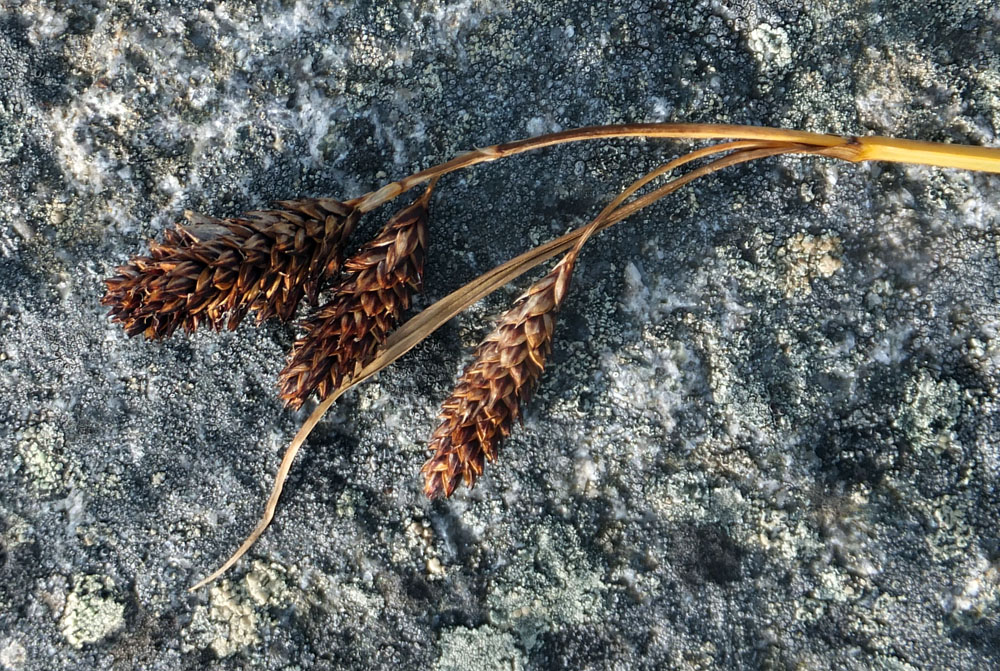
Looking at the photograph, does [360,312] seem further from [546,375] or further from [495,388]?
[546,375]

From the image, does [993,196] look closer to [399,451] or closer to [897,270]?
[897,270]

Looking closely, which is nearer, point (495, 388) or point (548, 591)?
point (495, 388)

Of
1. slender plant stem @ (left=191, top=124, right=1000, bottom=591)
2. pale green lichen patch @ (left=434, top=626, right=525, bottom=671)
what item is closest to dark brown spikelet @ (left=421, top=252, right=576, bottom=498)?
slender plant stem @ (left=191, top=124, right=1000, bottom=591)

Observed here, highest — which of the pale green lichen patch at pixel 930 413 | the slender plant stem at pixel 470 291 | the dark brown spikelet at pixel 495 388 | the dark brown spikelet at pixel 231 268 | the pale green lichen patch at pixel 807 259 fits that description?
the dark brown spikelet at pixel 231 268

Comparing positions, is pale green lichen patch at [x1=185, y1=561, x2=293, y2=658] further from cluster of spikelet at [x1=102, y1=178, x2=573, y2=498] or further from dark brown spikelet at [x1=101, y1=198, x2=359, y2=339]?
dark brown spikelet at [x1=101, y1=198, x2=359, y2=339]

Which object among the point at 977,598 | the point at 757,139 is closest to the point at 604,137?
the point at 757,139

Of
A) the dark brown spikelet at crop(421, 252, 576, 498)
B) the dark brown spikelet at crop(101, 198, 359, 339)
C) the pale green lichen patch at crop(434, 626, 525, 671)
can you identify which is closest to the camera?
the dark brown spikelet at crop(101, 198, 359, 339)

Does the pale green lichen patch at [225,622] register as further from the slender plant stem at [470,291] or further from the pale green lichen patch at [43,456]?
the pale green lichen patch at [43,456]

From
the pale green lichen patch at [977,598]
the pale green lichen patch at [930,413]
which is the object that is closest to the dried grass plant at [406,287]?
the pale green lichen patch at [930,413]
